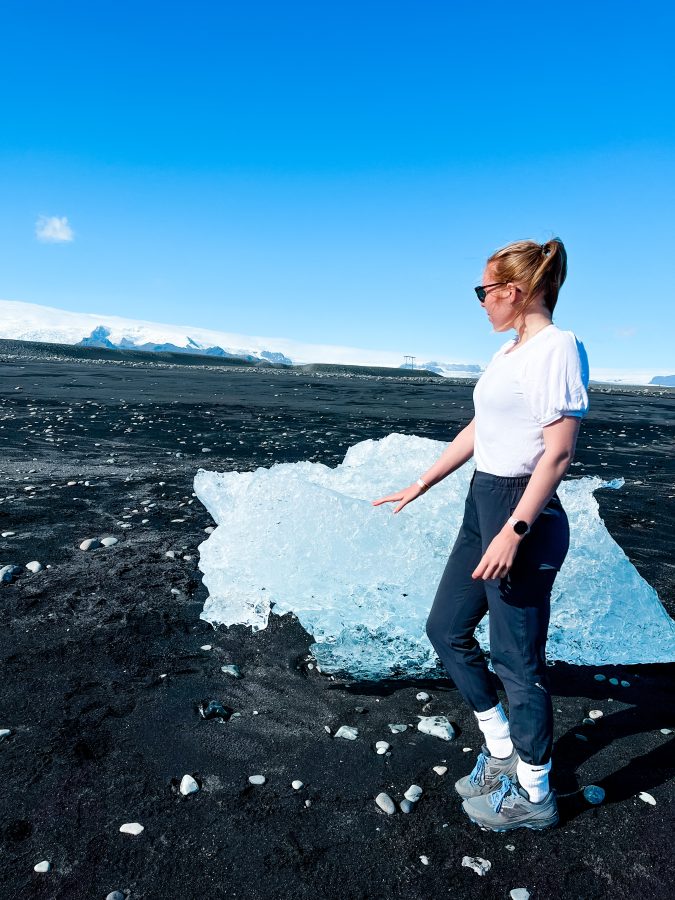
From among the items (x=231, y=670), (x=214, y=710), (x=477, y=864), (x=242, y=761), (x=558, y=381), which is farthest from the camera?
(x=231, y=670)

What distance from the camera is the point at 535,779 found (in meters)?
2.84

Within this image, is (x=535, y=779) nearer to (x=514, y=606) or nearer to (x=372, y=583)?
(x=514, y=606)

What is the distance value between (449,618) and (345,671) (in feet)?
5.24

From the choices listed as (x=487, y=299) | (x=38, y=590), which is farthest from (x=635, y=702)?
(x=38, y=590)

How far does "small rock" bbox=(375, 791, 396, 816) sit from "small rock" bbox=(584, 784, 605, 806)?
1031 millimetres

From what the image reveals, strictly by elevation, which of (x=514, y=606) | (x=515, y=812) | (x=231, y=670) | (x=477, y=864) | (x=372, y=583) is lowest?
(x=231, y=670)

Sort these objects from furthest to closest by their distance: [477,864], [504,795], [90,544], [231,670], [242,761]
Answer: [90,544] < [231,670] < [242,761] < [504,795] < [477,864]

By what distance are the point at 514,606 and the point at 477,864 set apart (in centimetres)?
117

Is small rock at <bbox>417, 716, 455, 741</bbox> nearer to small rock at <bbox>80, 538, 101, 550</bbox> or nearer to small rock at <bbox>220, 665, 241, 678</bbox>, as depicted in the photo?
small rock at <bbox>220, 665, 241, 678</bbox>

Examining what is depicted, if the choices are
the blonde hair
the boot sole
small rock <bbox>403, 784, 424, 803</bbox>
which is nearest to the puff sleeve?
the blonde hair

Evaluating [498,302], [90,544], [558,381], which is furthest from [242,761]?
[90,544]

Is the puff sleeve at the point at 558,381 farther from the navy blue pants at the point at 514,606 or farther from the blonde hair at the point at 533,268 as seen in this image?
the navy blue pants at the point at 514,606

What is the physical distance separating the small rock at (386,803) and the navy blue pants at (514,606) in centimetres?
67

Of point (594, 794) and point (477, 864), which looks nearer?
point (477, 864)
